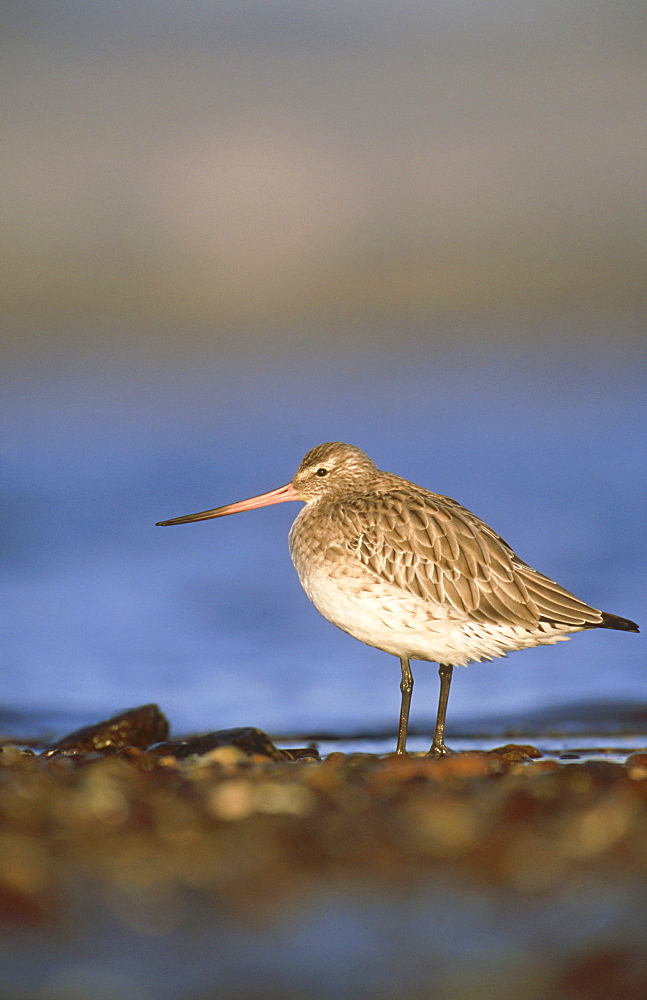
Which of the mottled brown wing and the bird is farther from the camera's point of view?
the mottled brown wing

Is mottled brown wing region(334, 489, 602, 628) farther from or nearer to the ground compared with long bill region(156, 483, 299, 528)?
nearer to the ground

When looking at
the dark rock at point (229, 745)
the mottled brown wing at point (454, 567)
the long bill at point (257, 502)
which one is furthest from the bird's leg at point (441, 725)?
the long bill at point (257, 502)

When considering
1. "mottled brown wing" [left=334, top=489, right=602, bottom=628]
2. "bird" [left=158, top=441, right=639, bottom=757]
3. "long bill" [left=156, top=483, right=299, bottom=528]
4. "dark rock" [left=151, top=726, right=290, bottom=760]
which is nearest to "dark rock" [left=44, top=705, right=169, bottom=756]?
"dark rock" [left=151, top=726, right=290, bottom=760]

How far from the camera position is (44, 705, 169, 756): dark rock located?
7680 millimetres

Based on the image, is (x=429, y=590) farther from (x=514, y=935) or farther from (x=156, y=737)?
(x=514, y=935)

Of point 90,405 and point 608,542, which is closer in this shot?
point 608,542

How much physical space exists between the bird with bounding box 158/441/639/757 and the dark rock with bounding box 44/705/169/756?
4.57 feet

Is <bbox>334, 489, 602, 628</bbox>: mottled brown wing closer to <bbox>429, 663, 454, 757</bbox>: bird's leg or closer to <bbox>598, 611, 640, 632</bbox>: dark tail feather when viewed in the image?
<bbox>598, 611, 640, 632</bbox>: dark tail feather

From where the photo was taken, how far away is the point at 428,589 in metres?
7.60

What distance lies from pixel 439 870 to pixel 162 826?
107cm

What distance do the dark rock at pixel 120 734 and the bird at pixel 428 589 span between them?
1392 mm

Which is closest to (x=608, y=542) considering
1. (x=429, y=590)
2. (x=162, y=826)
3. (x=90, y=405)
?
(x=429, y=590)

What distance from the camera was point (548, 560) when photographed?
516 inches

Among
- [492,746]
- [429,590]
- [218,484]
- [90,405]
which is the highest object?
[90,405]
